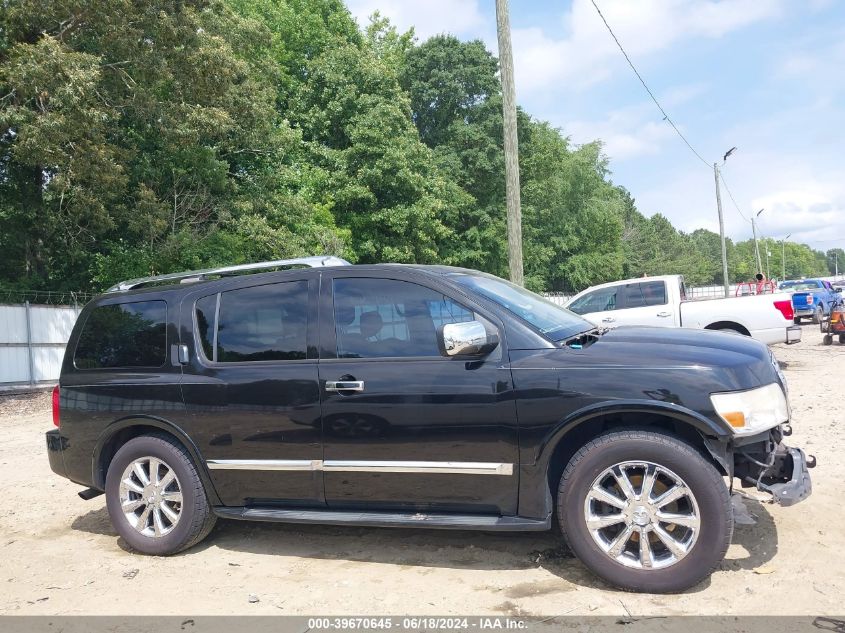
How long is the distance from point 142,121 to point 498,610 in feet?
54.1

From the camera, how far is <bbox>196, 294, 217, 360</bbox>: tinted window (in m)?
4.48

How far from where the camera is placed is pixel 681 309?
38.8 ft

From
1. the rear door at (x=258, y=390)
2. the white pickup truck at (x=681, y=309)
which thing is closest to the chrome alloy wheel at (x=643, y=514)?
the rear door at (x=258, y=390)

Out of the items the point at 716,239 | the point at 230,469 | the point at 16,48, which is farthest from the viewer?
the point at 716,239

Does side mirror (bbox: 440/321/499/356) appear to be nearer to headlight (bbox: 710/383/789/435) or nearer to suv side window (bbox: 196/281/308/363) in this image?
suv side window (bbox: 196/281/308/363)

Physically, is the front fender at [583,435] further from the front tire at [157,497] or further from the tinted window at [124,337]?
the tinted window at [124,337]

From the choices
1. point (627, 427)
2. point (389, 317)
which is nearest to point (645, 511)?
point (627, 427)

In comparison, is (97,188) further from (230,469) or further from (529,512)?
(529,512)

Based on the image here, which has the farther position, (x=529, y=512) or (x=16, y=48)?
(x=16, y=48)

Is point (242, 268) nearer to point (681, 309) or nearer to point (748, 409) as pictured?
point (748, 409)

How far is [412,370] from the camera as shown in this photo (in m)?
3.88

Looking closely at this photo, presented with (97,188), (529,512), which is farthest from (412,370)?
(97,188)

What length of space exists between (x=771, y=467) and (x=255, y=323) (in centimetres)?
328

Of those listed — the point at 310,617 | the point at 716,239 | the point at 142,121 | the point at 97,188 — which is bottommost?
the point at 310,617
